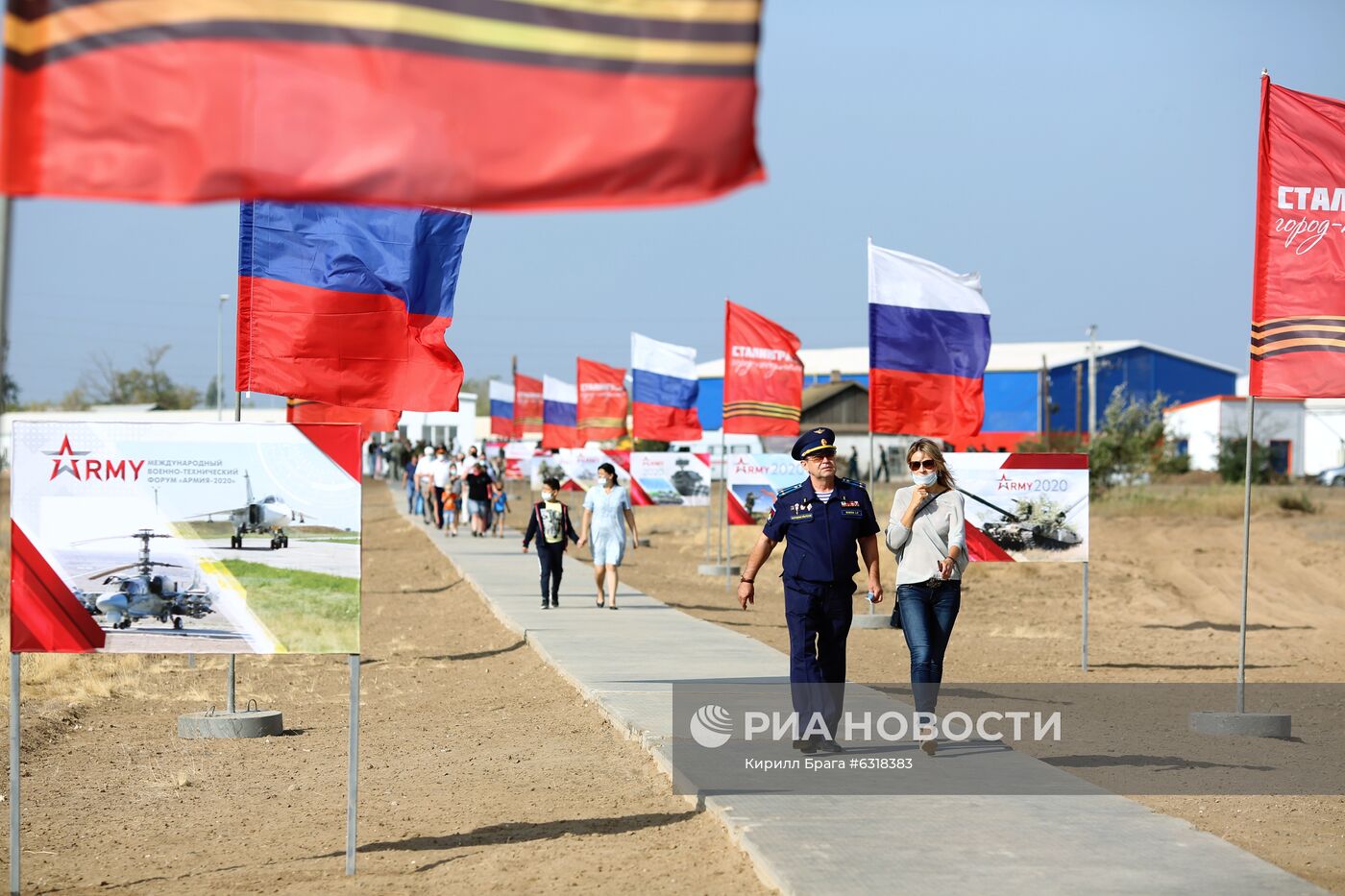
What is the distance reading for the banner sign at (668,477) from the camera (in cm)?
3420

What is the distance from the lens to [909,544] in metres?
9.23

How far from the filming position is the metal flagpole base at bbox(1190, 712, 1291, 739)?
36.2 feet

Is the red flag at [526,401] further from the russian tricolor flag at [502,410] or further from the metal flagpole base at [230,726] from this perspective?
the metal flagpole base at [230,726]

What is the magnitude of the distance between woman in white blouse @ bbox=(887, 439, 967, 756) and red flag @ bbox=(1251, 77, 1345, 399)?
8.57 feet

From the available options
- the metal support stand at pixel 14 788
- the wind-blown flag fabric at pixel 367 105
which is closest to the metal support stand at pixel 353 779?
the metal support stand at pixel 14 788

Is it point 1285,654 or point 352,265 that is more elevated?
point 352,265

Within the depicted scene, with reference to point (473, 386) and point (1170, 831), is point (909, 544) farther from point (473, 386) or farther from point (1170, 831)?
point (473, 386)

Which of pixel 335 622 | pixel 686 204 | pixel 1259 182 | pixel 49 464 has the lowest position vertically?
pixel 335 622

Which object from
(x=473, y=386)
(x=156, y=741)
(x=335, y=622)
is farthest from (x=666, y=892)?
(x=473, y=386)

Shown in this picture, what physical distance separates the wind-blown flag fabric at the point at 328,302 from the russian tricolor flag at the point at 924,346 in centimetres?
769

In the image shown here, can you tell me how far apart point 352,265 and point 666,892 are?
20.3 feet

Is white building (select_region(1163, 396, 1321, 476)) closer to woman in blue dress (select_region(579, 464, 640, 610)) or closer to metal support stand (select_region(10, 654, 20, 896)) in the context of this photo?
woman in blue dress (select_region(579, 464, 640, 610))

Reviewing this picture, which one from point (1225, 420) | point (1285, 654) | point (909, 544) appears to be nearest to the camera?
point (909, 544)

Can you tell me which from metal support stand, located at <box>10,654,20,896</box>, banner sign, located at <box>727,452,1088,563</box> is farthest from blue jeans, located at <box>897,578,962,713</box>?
banner sign, located at <box>727,452,1088,563</box>
